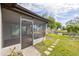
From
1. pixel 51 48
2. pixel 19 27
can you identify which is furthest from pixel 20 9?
pixel 51 48

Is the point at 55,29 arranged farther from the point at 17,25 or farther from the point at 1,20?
the point at 1,20

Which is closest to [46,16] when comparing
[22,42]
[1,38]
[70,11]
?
[70,11]

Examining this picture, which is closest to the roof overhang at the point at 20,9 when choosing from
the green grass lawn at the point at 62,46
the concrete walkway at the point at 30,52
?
the green grass lawn at the point at 62,46

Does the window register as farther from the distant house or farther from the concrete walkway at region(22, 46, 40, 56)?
the concrete walkway at region(22, 46, 40, 56)

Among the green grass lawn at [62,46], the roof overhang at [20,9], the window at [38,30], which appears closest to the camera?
the roof overhang at [20,9]

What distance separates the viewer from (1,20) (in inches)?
132

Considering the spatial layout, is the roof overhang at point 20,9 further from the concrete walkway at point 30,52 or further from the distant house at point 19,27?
the concrete walkway at point 30,52

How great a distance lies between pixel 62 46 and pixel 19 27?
972 mm

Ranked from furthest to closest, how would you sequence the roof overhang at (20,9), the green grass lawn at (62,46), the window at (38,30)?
the window at (38,30) → the green grass lawn at (62,46) → the roof overhang at (20,9)

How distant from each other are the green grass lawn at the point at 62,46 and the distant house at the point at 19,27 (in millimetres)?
158

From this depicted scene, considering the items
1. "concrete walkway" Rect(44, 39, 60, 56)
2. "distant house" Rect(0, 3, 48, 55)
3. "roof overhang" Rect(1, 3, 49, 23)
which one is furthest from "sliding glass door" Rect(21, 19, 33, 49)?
"concrete walkway" Rect(44, 39, 60, 56)

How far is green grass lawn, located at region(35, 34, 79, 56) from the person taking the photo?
3.48m

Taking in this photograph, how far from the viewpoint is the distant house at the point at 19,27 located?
3363mm

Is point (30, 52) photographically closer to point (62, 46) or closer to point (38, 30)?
point (38, 30)
